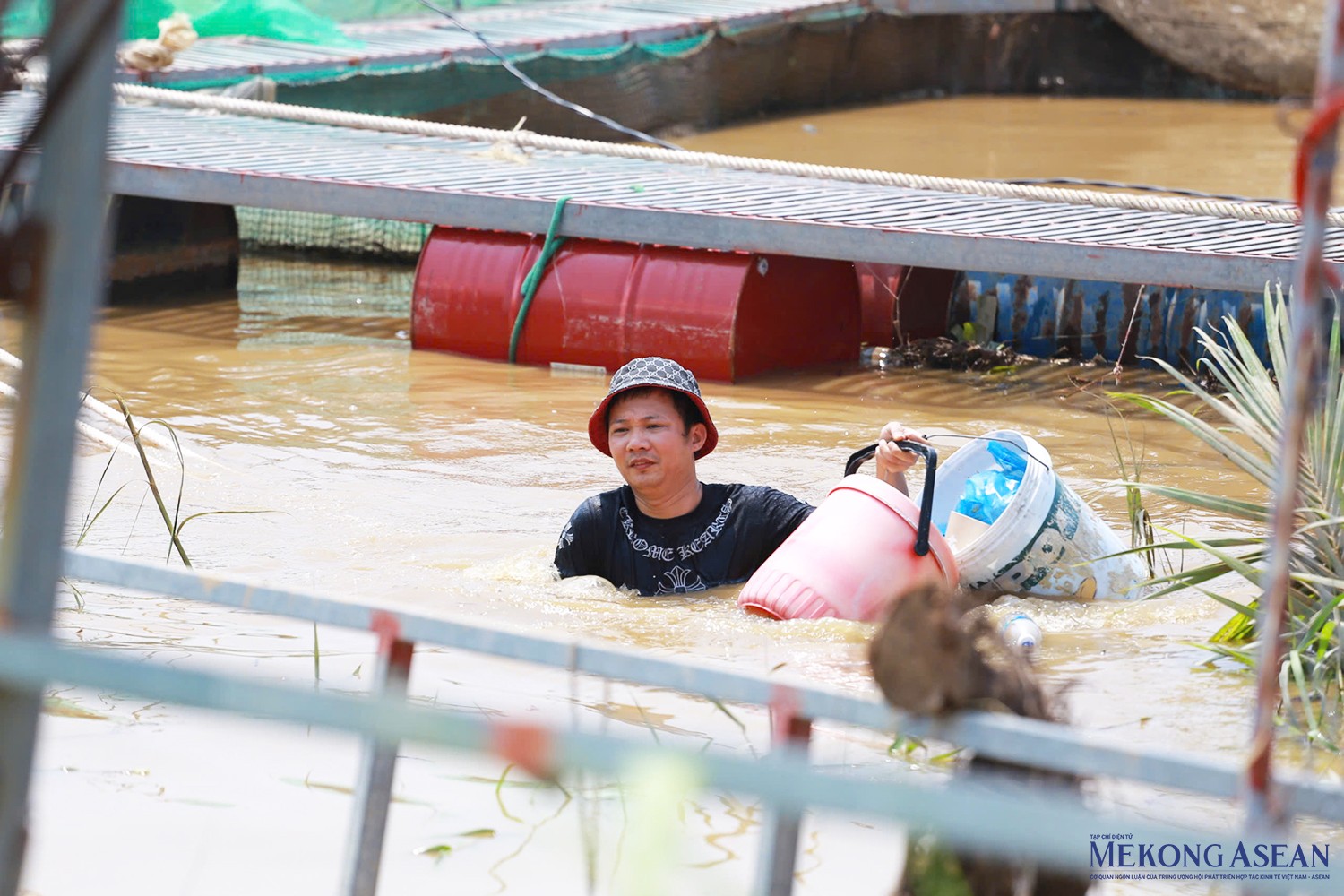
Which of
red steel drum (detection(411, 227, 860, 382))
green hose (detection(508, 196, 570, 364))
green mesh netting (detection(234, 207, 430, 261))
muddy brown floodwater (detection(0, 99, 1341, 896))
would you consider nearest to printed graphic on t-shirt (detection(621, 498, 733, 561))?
muddy brown floodwater (detection(0, 99, 1341, 896))

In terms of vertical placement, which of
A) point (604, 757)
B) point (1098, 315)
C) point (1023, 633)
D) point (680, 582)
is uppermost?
point (604, 757)

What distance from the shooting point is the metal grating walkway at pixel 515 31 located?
12.3 m

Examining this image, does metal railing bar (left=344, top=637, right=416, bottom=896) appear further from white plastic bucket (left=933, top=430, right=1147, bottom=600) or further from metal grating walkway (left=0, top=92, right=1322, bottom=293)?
metal grating walkway (left=0, top=92, right=1322, bottom=293)

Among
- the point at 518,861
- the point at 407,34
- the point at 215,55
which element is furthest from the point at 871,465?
the point at 407,34

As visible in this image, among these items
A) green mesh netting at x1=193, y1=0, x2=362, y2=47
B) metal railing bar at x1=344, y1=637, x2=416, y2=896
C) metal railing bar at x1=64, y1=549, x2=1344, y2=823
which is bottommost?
metal railing bar at x1=344, y1=637, x2=416, y2=896

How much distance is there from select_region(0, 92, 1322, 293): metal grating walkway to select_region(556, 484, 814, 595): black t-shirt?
2.93m

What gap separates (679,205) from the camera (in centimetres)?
788

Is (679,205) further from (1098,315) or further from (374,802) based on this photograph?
(374,802)

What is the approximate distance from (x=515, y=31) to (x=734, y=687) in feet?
44.4

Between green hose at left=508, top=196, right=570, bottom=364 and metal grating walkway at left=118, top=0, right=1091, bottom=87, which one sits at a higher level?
metal grating walkway at left=118, top=0, right=1091, bottom=87

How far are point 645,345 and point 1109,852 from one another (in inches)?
225

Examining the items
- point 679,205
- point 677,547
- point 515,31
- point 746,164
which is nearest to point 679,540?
point 677,547

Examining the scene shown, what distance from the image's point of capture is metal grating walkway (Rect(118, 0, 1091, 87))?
1227cm

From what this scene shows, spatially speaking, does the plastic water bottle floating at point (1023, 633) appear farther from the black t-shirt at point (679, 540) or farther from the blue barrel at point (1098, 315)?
the blue barrel at point (1098, 315)
